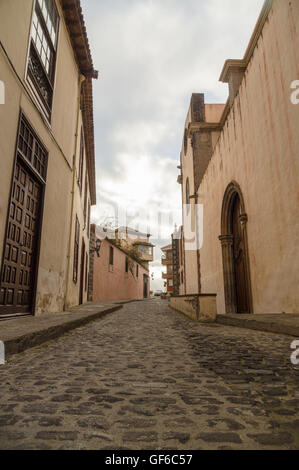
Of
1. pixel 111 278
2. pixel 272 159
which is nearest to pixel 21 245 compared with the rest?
pixel 272 159

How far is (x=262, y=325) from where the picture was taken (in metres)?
4.14

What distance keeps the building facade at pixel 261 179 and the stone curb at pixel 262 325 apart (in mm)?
981

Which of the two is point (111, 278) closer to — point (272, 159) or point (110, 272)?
point (110, 272)

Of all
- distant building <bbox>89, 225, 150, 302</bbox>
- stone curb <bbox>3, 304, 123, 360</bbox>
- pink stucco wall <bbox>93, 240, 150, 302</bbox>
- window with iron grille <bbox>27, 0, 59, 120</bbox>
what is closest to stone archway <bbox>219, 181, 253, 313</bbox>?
window with iron grille <bbox>27, 0, 59, 120</bbox>

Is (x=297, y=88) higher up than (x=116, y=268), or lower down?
higher up

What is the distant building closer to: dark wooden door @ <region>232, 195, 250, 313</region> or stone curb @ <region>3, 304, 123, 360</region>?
dark wooden door @ <region>232, 195, 250, 313</region>

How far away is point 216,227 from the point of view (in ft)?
33.3

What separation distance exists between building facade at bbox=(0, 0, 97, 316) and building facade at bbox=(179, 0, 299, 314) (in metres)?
4.67

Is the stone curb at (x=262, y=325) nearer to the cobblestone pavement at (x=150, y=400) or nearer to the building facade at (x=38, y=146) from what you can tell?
the cobblestone pavement at (x=150, y=400)

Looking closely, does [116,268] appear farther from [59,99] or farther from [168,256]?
[168,256]

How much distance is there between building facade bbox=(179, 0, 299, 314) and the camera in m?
5.09

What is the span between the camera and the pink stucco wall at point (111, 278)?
61.4 feet
